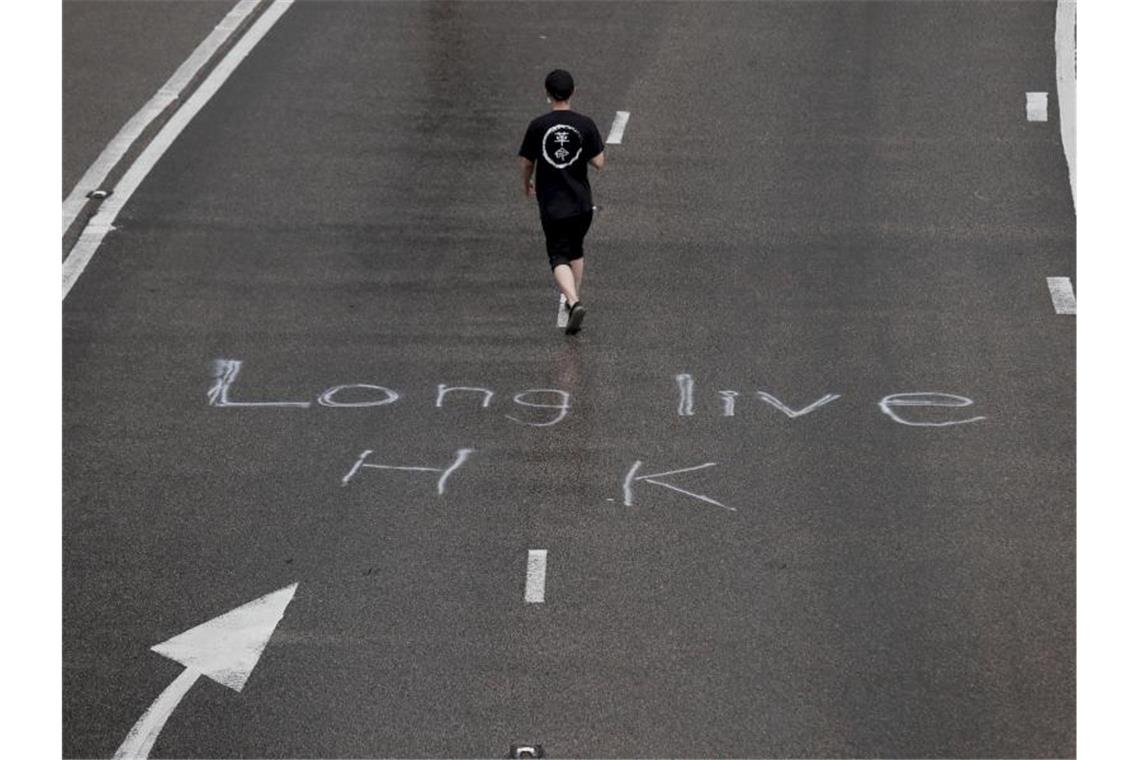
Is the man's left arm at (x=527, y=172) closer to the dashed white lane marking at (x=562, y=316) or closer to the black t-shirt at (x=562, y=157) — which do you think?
the black t-shirt at (x=562, y=157)

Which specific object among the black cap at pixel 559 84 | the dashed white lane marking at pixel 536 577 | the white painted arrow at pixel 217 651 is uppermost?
the black cap at pixel 559 84

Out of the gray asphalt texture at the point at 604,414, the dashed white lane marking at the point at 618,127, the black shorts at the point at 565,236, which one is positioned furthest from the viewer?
the dashed white lane marking at the point at 618,127

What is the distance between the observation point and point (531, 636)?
1022cm

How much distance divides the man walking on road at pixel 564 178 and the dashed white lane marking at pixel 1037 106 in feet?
18.8

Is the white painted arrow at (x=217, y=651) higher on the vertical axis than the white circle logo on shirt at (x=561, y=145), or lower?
lower

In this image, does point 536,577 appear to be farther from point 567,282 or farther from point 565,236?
point 565,236

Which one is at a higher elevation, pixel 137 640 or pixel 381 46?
pixel 381 46

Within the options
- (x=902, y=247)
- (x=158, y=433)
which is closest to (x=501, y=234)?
(x=902, y=247)

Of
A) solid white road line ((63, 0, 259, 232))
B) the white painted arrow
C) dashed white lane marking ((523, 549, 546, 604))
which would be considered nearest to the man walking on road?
dashed white lane marking ((523, 549, 546, 604))

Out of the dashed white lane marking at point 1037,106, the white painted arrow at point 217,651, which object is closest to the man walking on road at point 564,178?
the white painted arrow at point 217,651

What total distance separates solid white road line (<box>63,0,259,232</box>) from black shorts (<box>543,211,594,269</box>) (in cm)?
432

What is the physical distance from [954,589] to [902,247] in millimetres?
5327

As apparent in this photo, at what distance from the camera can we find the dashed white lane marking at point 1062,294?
14.3m

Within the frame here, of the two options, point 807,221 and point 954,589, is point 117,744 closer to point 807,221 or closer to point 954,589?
point 954,589
